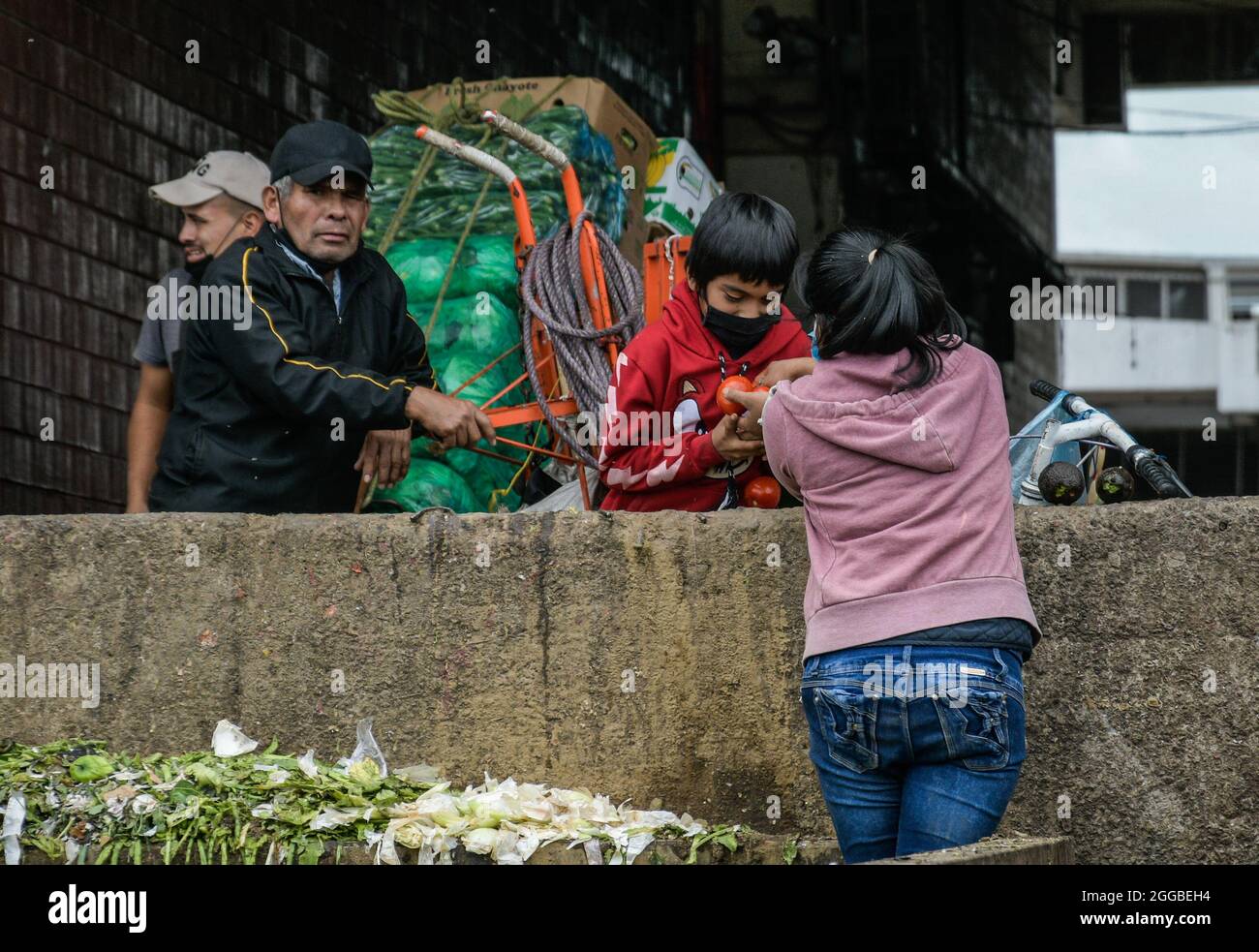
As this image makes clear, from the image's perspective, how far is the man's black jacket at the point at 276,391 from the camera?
15.6 ft

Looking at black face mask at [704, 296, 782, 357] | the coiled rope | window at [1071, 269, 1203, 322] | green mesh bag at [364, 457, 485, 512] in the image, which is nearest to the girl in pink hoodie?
black face mask at [704, 296, 782, 357]

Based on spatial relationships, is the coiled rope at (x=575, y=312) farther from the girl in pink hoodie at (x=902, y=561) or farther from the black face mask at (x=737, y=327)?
the girl in pink hoodie at (x=902, y=561)

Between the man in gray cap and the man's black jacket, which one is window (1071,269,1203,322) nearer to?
the man in gray cap

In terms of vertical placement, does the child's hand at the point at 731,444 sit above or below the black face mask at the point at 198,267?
below

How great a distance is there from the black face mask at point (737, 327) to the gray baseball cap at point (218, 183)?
6.73ft

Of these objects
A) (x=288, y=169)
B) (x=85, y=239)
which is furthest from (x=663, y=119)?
(x=288, y=169)

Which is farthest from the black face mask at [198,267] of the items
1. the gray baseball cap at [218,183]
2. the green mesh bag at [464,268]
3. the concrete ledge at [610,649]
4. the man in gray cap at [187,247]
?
the concrete ledge at [610,649]

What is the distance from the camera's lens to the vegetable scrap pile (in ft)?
13.3

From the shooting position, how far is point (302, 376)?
475 cm

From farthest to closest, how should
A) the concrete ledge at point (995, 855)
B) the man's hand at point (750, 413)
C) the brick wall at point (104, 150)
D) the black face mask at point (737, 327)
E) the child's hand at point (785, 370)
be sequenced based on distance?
the brick wall at point (104, 150) < the black face mask at point (737, 327) < the child's hand at point (785, 370) < the man's hand at point (750, 413) < the concrete ledge at point (995, 855)

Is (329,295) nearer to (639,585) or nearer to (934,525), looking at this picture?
(639,585)

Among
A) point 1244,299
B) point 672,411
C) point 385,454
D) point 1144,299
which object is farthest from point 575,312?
point 1244,299

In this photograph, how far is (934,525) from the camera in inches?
136

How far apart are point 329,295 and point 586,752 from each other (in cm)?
156
